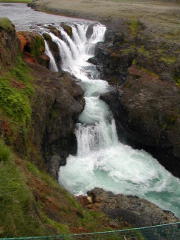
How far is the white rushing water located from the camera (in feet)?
63.0

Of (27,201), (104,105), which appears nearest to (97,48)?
(104,105)

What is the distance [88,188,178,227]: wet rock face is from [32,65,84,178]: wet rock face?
11.5 feet

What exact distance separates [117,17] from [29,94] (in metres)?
31.9

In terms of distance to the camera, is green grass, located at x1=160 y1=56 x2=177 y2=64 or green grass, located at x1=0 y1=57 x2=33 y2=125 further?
green grass, located at x1=160 y1=56 x2=177 y2=64

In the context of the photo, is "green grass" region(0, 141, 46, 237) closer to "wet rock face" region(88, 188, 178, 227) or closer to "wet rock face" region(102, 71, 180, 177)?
"wet rock face" region(88, 188, 178, 227)

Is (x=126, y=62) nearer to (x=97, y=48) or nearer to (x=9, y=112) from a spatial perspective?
(x=97, y=48)

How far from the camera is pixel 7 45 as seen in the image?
19031mm

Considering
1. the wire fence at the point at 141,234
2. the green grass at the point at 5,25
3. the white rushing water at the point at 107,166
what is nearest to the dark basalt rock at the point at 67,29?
the white rushing water at the point at 107,166

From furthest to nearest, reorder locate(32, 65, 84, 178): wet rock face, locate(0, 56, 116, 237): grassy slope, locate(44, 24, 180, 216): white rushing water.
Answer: locate(44, 24, 180, 216): white rushing water → locate(32, 65, 84, 178): wet rock face → locate(0, 56, 116, 237): grassy slope

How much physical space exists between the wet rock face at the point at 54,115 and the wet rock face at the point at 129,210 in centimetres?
350

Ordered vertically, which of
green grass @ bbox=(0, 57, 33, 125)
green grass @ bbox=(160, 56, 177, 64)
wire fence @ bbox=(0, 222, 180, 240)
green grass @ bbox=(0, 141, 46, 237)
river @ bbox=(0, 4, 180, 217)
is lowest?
river @ bbox=(0, 4, 180, 217)

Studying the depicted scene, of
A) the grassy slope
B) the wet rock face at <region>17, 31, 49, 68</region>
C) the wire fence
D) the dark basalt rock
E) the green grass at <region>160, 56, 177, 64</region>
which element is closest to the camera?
the grassy slope

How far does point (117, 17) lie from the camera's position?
4475 centimetres

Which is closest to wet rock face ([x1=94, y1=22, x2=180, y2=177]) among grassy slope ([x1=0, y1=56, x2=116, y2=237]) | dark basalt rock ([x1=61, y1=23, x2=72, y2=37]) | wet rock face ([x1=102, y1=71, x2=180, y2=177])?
wet rock face ([x1=102, y1=71, x2=180, y2=177])
